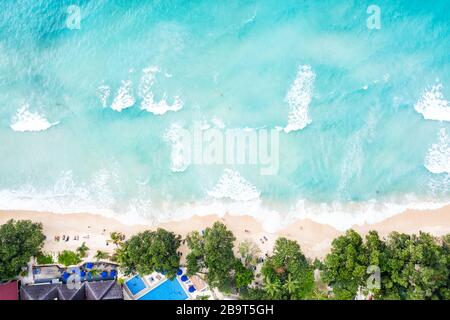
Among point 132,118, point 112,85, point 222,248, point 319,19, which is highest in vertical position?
point 319,19

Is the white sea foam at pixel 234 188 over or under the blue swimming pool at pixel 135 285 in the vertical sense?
over

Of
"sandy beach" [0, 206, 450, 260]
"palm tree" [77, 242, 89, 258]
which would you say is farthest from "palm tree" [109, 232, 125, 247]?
"palm tree" [77, 242, 89, 258]

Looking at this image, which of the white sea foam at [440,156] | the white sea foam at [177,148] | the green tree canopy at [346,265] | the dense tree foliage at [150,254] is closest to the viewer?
the green tree canopy at [346,265]

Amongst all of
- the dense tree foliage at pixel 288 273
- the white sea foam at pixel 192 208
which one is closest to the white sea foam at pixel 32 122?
the white sea foam at pixel 192 208

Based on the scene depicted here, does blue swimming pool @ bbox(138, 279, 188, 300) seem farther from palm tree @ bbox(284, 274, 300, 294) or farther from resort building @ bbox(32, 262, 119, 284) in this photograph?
palm tree @ bbox(284, 274, 300, 294)

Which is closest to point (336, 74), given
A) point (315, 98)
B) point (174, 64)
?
point (315, 98)

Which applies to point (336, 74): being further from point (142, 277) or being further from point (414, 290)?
point (142, 277)

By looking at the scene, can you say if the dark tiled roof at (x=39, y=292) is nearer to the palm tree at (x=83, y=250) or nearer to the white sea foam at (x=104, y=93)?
the palm tree at (x=83, y=250)
